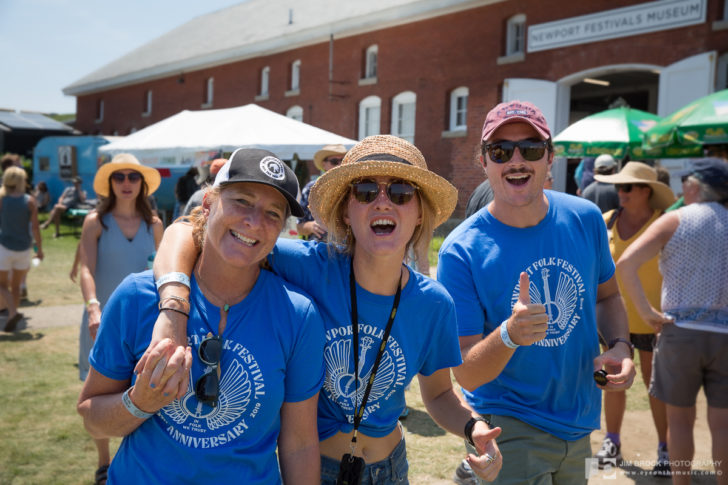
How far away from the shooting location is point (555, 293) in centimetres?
258

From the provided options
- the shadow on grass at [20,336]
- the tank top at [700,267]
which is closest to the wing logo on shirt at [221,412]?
the tank top at [700,267]

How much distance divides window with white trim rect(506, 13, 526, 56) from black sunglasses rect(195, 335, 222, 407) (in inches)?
671

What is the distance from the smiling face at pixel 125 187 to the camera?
16.3 feet

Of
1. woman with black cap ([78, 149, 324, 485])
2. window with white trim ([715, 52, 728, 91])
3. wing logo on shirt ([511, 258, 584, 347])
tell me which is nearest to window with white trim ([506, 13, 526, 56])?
window with white trim ([715, 52, 728, 91])

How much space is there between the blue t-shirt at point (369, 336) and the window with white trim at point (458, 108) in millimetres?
17259

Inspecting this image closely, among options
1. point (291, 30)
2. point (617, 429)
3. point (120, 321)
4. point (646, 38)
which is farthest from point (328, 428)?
point (291, 30)

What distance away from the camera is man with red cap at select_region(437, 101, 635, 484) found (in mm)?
2570

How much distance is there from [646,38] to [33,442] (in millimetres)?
14496

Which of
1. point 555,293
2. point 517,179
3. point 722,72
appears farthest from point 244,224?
point 722,72

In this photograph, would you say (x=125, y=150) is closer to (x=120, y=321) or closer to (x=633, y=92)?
(x=120, y=321)

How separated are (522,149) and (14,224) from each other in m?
8.45

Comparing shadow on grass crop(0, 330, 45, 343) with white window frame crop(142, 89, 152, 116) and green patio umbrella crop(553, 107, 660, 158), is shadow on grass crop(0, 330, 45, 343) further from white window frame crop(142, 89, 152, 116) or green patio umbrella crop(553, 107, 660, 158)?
white window frame crop(142, 89, 152, 116)

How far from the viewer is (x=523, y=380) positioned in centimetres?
260

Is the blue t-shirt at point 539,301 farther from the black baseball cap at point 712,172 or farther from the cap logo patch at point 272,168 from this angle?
the black baseball cap at point 712,172
